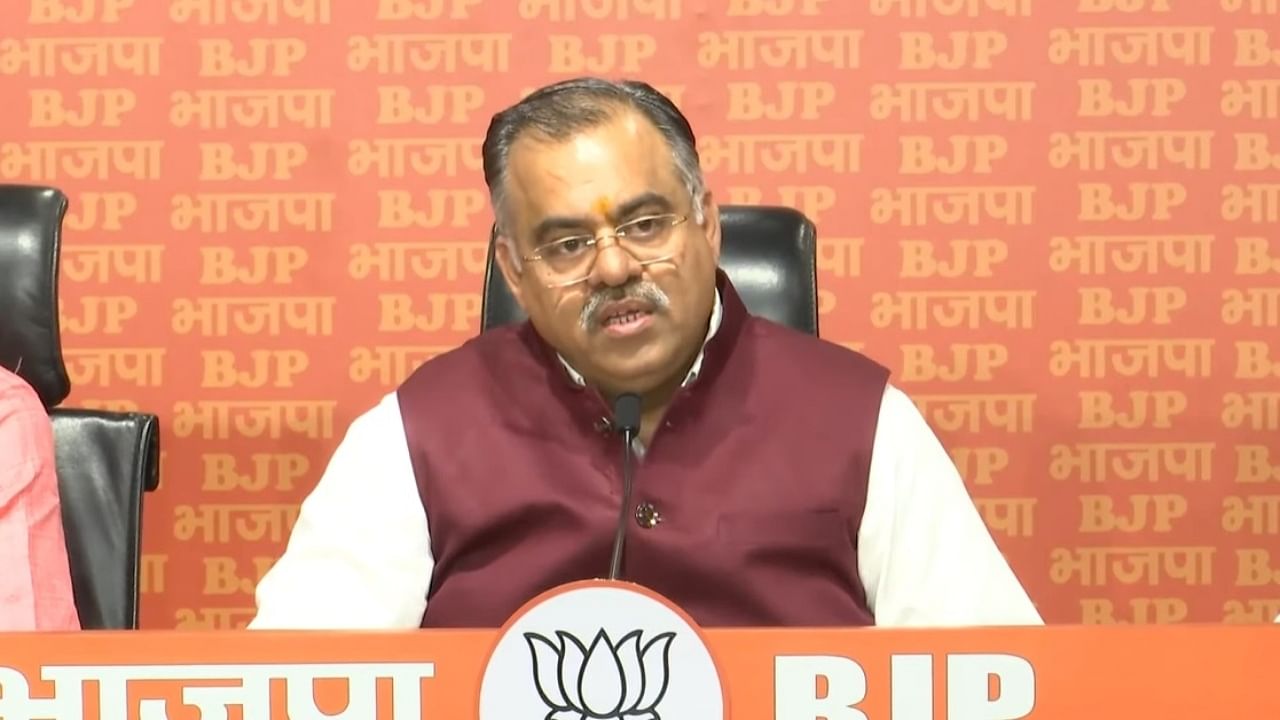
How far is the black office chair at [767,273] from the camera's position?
166cm

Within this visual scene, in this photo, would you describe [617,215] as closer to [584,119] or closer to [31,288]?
[584,119]

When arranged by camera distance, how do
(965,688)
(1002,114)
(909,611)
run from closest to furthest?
(965,688)
(909,611)
(1002,114)

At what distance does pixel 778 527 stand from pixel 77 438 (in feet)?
2.64

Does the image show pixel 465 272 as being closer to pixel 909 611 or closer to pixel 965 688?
pixel 909 611

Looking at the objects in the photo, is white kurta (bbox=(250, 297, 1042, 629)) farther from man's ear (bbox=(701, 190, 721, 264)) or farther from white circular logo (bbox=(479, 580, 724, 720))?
white circular logo (bbox=(479, 580, 724, 720))

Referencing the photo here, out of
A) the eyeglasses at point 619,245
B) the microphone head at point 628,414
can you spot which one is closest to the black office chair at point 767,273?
the eyeglasses at point 619,245

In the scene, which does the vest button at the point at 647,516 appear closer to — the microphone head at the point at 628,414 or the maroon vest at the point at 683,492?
the maroon vest at the point at 683,492

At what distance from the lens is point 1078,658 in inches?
35.6

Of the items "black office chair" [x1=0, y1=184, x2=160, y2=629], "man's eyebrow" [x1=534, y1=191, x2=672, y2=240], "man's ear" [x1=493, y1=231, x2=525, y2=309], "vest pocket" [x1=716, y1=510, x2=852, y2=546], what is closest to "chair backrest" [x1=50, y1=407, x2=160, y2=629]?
"black office chair" [x1=0, y1=184, x2=160, y2=629]

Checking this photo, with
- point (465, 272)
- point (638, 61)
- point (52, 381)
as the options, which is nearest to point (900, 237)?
point (638, 61)

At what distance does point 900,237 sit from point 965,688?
4.47ft

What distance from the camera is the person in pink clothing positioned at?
1.48m

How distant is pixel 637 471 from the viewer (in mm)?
1418

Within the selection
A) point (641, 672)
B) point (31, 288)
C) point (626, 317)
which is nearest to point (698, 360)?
point (626, 317)
